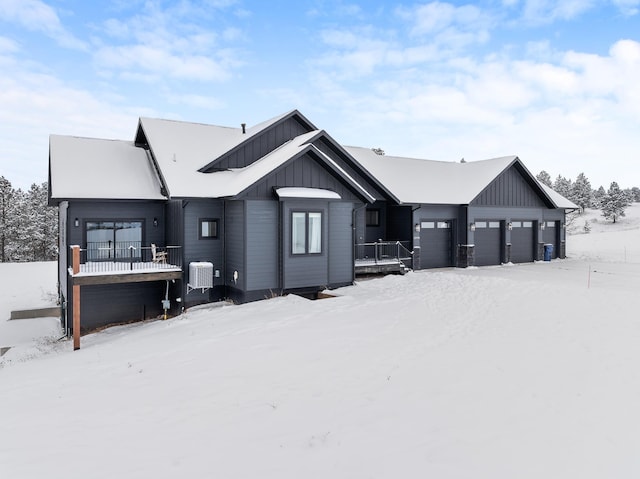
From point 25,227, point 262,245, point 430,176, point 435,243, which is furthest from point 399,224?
point 25,227

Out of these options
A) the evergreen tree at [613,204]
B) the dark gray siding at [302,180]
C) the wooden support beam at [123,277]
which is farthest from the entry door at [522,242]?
the evergreen tree at [613,204]

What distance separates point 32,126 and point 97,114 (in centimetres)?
398

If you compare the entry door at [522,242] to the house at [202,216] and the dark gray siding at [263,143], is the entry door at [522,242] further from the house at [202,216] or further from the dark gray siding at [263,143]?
the dark gray siding at [263,143]

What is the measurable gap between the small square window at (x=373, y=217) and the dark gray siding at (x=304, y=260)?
253 inches

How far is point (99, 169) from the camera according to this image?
16562 mm

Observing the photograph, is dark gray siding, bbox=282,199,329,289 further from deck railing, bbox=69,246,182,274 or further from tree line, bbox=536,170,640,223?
tree line, bbox=536,170,640,223

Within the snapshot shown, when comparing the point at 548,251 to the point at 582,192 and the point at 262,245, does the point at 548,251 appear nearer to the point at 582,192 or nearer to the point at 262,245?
the point at 262,245

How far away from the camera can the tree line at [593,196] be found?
64000 millimetres

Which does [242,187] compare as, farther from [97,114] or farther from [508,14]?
[97,114]

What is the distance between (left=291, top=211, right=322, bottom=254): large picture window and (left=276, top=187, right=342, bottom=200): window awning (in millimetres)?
671

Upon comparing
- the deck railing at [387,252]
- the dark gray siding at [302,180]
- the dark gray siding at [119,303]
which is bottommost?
the dark gray siding at [119,303]

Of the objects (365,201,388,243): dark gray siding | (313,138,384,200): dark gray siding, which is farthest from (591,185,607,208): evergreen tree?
(313,138,384,200): dark gray siding

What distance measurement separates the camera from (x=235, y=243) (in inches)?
593

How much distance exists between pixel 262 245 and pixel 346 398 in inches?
349
